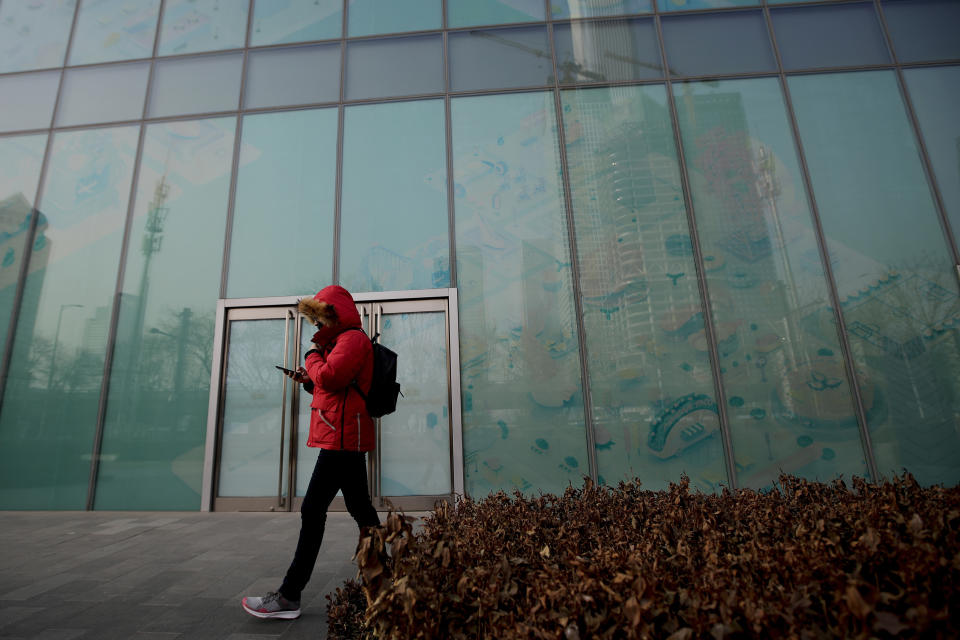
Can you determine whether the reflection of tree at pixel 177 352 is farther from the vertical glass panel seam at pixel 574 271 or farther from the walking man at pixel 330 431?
the vertical glass panel seam at pixel 574 271

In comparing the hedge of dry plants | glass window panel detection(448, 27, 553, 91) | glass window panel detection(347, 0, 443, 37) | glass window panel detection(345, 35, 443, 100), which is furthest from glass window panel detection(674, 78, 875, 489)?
glass window panel detection(347, 0, 443, 37)

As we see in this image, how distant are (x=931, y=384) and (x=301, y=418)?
26.8ft

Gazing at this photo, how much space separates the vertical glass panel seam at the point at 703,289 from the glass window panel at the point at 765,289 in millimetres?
70

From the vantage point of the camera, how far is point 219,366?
22.2 ft

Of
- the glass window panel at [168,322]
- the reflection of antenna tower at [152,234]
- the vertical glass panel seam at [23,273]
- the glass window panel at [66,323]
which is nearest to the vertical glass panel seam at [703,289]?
the glass window panel at [168,322]

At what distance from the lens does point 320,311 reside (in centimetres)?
319

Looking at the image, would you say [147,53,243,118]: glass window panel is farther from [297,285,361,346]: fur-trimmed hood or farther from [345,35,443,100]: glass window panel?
[297,285,361,346]: fur-trimmed hood

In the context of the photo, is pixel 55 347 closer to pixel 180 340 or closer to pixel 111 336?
pixel 111 336

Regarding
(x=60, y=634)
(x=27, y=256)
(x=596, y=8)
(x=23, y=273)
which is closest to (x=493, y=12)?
(x=596, y=8)

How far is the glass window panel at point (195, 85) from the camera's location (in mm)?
7867

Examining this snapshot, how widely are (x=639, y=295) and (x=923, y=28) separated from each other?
624 centimetres

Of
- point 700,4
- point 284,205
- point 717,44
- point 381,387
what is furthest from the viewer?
point 700,4

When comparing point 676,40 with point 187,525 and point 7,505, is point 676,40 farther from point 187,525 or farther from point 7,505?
point 7,505

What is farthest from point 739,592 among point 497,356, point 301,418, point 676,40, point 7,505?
point 7,505
